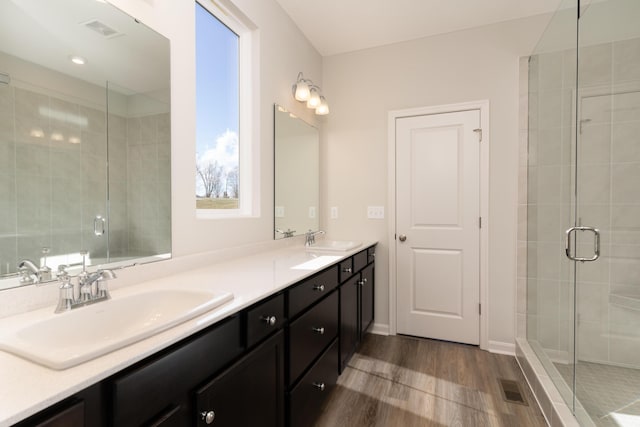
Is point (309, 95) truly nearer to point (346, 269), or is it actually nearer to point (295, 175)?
point (295, 175)

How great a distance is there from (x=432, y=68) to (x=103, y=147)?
258 centimetres

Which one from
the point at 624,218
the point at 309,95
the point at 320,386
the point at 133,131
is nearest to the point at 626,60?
the point at 624,218

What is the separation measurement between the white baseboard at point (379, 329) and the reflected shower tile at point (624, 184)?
190 cm

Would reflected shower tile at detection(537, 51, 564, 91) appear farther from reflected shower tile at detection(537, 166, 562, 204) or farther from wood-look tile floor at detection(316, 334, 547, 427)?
wood-look tile floor at detection(316, 334, 547, 427)

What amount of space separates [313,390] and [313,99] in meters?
2.16

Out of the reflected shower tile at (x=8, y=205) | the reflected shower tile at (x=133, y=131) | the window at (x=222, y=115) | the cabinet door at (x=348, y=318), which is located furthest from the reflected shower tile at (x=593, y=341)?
the reflected shower tile at (x=8, y=205)

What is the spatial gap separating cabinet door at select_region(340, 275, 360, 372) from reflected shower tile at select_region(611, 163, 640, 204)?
5.16ft

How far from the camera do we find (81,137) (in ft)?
3.72

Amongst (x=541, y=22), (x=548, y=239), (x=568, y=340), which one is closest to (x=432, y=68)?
(x=541, y=22)

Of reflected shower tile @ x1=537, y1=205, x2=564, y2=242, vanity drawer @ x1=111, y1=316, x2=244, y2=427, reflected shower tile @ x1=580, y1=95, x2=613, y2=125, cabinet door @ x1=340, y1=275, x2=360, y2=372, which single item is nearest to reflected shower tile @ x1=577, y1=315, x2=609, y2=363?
reflected shower tile @ x1=537, y1=205, x2=564, y2=242

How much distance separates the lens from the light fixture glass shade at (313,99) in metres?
2.69

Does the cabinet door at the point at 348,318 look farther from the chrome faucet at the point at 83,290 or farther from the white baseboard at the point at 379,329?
the chrome faucet at the point at 83,290

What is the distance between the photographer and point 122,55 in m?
1.29

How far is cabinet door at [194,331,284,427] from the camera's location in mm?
896
